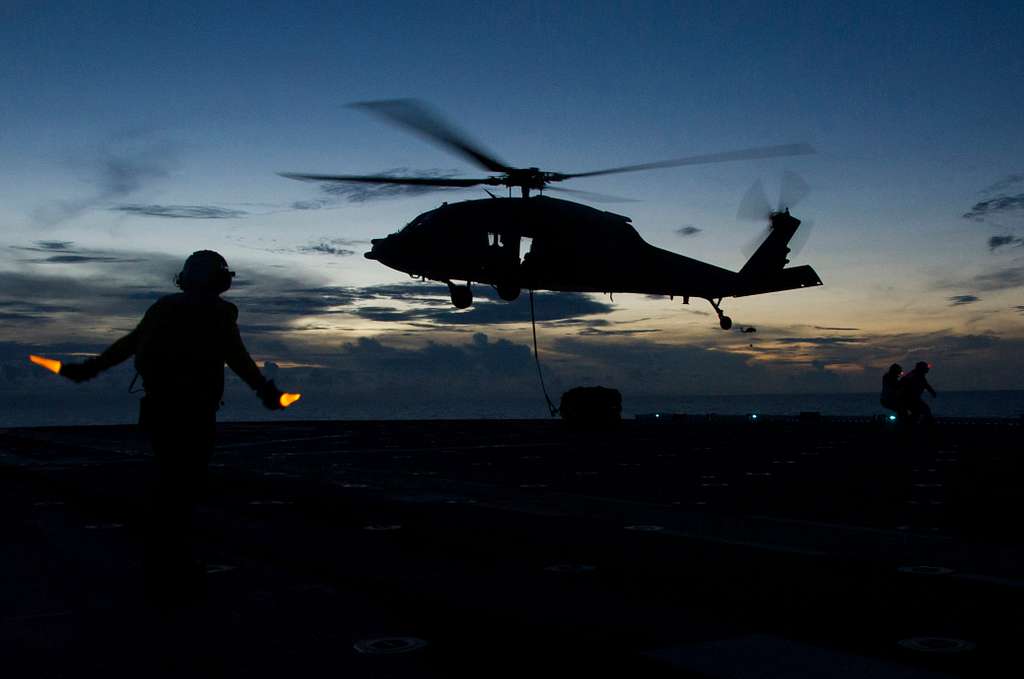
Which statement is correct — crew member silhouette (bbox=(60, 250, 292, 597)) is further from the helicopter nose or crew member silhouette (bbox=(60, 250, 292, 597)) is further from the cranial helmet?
the helicopter nose

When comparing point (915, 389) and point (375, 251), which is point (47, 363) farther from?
point (915, 389)

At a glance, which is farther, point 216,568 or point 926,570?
point 216,568

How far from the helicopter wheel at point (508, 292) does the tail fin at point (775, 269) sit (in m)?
11.5

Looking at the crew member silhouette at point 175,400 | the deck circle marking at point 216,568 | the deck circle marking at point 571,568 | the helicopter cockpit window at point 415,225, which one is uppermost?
the helicopter cockpit window at point 415,225

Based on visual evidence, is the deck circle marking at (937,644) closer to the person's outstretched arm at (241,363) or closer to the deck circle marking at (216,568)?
the person's outstretched arm at (241,363)

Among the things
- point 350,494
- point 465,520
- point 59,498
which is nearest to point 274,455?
point 59,498

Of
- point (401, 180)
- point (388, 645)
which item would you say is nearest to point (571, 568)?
point (388, 645)

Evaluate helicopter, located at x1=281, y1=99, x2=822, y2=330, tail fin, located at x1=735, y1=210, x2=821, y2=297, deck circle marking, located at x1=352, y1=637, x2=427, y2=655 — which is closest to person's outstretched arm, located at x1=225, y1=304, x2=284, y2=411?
deck circle marking, located at x1=352, y1=637, x2=427, y2=655

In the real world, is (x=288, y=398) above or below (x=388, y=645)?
above

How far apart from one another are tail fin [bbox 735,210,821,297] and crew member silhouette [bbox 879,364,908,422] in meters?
7.49

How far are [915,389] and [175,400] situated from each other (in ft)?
83.3

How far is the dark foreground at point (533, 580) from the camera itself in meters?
4.50

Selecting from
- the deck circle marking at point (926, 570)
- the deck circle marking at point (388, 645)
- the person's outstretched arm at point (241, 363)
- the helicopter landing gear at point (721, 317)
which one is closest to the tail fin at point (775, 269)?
the helicopter landing gear at point (721, 317)

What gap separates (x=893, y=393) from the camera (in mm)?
27781
